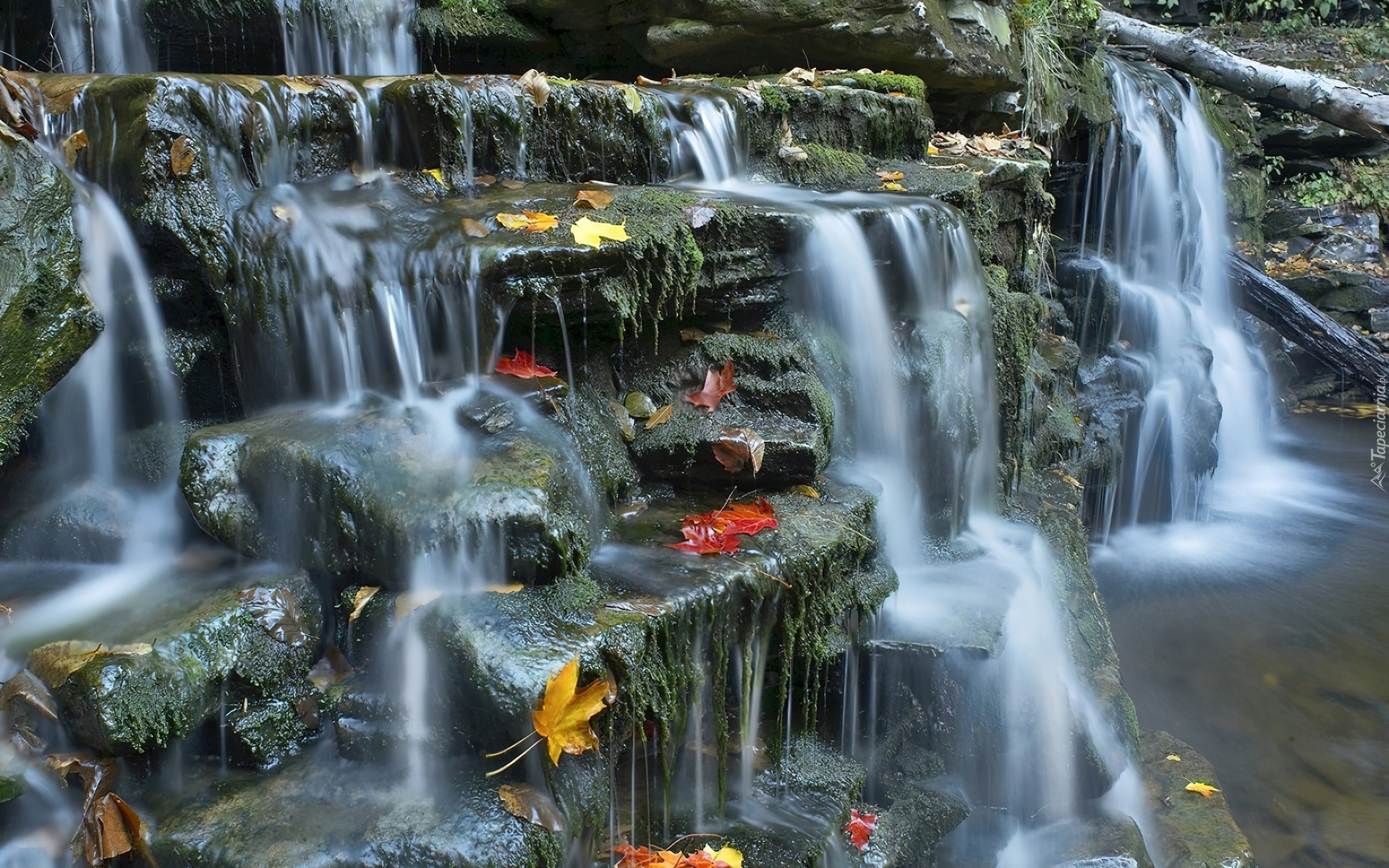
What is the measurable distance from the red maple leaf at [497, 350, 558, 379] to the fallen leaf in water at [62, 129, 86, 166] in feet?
5.32

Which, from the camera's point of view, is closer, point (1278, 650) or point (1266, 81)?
point (1278, 650)

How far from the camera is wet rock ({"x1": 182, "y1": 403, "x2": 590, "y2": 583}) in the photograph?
2.60m

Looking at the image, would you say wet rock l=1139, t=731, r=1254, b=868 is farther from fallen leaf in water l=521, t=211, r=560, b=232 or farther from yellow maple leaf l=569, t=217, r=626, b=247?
fallen leaf in water l=521, t=211, r=560, b=232

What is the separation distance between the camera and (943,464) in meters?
4.04

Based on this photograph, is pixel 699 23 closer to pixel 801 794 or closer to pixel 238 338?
pixel 238 338

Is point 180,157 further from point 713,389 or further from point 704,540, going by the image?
point 704,540

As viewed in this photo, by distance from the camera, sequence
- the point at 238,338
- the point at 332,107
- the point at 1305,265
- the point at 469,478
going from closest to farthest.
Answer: the point at 469,478 → the point at 238,338 → the point at 332,107 → the point at 1305,265

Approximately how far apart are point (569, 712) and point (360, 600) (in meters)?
0.77

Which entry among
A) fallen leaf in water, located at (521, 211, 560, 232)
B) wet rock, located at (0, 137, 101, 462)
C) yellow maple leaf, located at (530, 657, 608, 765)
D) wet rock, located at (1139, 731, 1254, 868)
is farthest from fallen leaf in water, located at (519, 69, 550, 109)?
wet rock, located at (1139, 731, 1254, 868)

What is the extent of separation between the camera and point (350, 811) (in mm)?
2305

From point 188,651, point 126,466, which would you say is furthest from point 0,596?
point 188,651

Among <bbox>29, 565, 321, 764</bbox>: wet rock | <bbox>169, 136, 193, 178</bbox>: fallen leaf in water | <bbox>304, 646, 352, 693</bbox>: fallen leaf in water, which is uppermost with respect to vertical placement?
<bbox>169, 136, 193, 178</bbox>: fallen leaf in water

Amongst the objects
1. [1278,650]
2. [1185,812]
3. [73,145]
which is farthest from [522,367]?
[1278,650]

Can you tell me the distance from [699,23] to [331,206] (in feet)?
9.76
